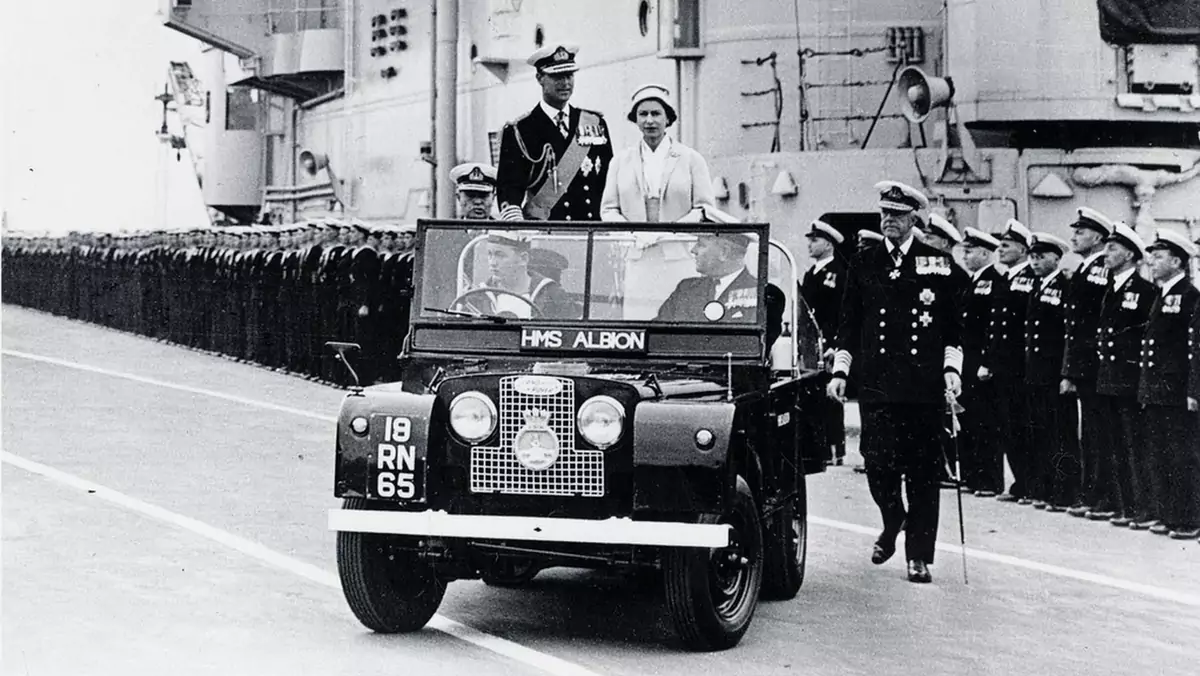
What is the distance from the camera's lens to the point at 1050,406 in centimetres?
1132

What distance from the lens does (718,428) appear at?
20.3 feet

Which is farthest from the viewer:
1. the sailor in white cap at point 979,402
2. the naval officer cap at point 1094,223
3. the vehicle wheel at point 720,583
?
the sailor in white cap at point 979,402

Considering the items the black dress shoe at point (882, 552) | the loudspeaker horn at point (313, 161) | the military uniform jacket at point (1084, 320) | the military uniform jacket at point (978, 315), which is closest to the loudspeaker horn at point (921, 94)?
the military uniform jacket at point (978, 315)

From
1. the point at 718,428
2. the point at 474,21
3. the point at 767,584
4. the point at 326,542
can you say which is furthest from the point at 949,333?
the point at 474,21

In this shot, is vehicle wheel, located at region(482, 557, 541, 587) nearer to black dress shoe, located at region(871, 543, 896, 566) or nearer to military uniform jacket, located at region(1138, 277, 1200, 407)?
black dress shoe, located at region(871, 543, 896, 566)

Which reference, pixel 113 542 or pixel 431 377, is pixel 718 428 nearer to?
pixel 431 377

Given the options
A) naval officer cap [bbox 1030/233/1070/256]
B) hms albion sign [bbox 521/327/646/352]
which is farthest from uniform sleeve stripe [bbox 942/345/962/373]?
naval officer cap [bbox 1030/233/1070/256]

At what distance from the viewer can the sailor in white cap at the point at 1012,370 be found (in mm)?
11461

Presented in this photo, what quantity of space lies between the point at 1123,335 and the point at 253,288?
13887 mm

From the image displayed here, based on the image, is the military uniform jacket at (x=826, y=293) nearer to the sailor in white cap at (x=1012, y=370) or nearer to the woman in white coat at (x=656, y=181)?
the sailor in white cap at (x=1012, y=370)

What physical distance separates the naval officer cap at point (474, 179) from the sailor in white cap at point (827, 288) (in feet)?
9.82

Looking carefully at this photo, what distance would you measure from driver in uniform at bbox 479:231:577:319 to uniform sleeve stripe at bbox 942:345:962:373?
6.98 feet

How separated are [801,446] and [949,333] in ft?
3.25

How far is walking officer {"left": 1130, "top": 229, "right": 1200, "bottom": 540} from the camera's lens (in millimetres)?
9844
